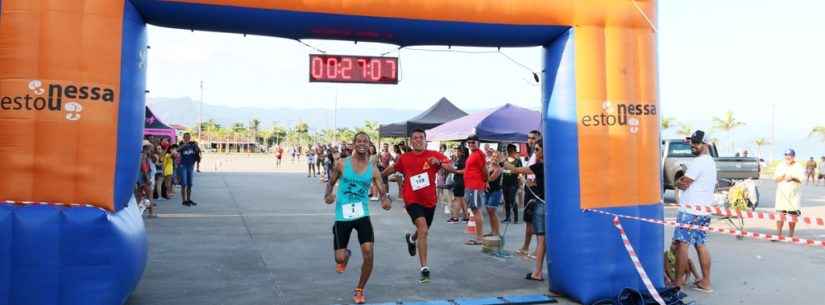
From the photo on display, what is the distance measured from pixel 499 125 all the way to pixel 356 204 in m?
8.67

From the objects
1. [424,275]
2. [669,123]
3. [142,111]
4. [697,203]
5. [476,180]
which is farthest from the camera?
[669,123]

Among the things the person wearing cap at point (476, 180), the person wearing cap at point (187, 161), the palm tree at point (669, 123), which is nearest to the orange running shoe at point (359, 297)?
the person wearing cap at point (476, 180)

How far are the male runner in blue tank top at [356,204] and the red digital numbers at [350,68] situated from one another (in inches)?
23.8

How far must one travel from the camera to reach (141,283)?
6324mm

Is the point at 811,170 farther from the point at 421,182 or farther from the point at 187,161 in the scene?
the point at 421,182

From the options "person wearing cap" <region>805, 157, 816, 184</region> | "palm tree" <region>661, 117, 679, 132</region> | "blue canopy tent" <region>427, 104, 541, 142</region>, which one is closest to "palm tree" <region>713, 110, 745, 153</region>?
"palm tree" <region>661, 117, 679, 132</region>

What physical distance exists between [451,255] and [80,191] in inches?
188

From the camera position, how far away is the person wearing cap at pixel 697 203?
6301mm

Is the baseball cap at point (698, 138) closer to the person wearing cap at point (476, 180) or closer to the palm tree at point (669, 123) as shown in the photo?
the person wearing cap at point (476, 180)

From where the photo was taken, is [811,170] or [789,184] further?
[811,170]

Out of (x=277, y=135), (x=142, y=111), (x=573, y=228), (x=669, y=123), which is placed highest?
(x=277, y=135)

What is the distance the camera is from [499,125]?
45.8ft

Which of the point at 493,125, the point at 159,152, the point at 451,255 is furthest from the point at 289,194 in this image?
the point at 451,255

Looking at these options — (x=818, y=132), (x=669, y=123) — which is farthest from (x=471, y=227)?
(x=669, y=123)
